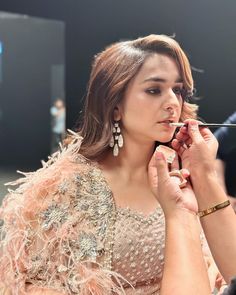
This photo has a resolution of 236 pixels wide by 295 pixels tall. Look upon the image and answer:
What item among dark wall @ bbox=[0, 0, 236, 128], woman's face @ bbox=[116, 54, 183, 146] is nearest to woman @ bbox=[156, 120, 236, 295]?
woman's face @ bbox=[116, 54, 183, 146]

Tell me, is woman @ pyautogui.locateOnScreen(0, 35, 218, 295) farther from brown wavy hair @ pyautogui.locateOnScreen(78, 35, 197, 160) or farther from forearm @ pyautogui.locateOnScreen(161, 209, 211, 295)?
forearm @ pyautogui.locateOnScreen(161, 209, 211, 295)

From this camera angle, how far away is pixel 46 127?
6.56 feet

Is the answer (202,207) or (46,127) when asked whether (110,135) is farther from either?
(46,127)

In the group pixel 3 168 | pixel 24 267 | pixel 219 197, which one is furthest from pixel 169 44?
pixel 3 168

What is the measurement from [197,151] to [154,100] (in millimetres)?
265

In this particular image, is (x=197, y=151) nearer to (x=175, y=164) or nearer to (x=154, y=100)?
(x=175, y=164)

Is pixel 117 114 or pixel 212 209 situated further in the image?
pixel 117 114

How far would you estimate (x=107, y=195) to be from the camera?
981mm

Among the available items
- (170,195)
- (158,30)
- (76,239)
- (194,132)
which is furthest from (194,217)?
(158,30)

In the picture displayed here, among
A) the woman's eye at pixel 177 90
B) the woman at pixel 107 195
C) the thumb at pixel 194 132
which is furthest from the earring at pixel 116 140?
the thumb at pixel 194 132

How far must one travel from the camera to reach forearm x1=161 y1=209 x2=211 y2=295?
2.06ft

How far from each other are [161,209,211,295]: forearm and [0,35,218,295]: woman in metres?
0.14

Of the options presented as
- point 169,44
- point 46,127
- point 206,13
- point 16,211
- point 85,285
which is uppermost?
point 206,13

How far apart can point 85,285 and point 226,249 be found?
0.89 feet
